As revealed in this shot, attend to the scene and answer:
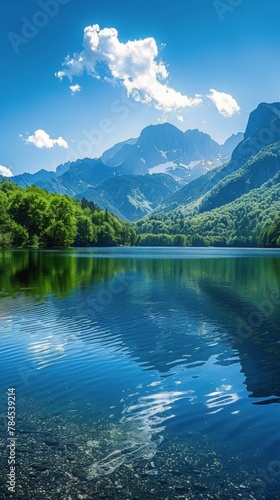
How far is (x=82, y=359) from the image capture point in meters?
22.0

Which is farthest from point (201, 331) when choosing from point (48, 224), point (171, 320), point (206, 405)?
point (48, 224)

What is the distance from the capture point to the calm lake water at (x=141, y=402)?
10.7m

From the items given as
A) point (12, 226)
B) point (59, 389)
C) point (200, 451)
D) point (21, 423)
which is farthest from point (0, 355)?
point (12, 226)

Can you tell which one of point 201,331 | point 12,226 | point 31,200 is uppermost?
point 31,200

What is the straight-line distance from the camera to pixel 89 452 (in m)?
12.0

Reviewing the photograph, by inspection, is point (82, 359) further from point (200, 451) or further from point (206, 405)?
point (200, 451)

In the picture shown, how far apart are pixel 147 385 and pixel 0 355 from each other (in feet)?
30.1

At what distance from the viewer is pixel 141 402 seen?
1617 cm

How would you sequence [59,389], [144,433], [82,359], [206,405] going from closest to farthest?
1. [144,433]
2. [206,405]
3. [59,389]
4. [82,359]

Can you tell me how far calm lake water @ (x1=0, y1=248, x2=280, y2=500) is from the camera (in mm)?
10672

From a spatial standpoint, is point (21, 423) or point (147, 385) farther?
point (147, 385)

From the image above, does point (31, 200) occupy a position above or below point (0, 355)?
above

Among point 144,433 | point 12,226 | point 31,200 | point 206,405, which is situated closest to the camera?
point 144,433

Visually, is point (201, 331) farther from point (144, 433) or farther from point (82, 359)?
point (144, 433)
